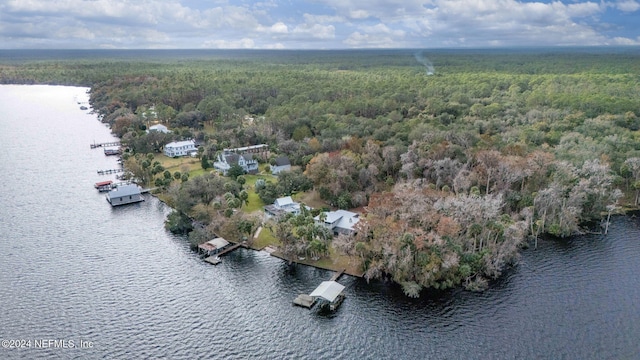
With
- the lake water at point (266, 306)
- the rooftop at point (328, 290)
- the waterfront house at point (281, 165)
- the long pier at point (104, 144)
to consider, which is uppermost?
the waterfront house at point (281, 165)

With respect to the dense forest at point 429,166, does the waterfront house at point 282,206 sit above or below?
below

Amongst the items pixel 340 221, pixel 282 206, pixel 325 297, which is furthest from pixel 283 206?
pixel 325 297

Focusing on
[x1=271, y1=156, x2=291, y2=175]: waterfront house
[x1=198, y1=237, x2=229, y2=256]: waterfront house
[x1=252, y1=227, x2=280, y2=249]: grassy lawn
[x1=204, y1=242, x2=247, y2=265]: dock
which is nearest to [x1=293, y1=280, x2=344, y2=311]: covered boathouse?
[x1=252, y1=227, x2=280, y2=249]: grassy lawn

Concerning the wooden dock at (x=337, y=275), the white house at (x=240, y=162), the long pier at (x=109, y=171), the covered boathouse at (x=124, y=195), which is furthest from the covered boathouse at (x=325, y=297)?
the long pier at (x=109, y=171)

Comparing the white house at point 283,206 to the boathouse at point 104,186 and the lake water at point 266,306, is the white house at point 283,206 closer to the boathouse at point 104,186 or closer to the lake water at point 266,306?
the lake water at point 266,306

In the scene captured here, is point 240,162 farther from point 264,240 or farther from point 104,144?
point 104,144

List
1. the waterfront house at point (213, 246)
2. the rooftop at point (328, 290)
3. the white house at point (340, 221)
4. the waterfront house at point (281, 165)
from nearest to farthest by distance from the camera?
1. the rooftop at point (328, 290)
2. the waterfront house at point (213, 246)
3. the white house at point (340, 221)
4. the waterfront house at point (281, 165)

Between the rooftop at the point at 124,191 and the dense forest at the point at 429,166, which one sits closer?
the dense forest at the point at 429,166
